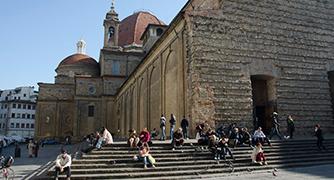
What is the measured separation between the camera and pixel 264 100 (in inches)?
741

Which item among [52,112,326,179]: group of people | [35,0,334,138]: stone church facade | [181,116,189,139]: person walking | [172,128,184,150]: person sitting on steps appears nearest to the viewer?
[52,112,326,179]: group of people

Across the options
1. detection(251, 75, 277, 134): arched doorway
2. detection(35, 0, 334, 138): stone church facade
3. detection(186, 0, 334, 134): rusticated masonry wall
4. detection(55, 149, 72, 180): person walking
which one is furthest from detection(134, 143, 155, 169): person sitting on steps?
detection(251, 75, 277, 134): arched doorway

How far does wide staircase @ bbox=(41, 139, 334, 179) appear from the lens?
9.95 meters

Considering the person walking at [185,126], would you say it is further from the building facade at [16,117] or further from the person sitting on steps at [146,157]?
the building facade at [16,117]

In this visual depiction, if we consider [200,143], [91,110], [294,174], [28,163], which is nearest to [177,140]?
[200,143]

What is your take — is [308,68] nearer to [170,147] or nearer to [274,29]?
[274,29]

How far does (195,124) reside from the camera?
1545 cm

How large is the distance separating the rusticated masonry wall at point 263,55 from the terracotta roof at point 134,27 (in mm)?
30454

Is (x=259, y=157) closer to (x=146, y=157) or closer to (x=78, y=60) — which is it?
(x=146, y=157)

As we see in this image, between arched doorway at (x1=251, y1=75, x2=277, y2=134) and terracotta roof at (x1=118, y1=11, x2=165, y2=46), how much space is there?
30.8m

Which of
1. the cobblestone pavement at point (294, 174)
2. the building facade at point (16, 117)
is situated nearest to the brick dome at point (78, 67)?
the building facade at point (16, 117)

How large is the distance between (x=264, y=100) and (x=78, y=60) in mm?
38270

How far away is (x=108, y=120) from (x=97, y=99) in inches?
139

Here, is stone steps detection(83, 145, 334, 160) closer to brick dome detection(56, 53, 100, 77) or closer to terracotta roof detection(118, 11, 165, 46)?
terracotta roof detection(118, 11, 165, 46)
